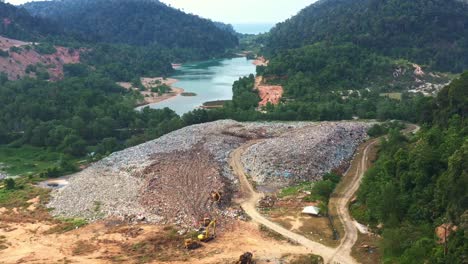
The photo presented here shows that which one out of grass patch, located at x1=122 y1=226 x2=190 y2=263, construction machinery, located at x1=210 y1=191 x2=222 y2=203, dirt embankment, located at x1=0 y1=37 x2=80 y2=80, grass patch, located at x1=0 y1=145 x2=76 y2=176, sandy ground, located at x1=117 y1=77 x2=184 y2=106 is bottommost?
grass patch, located at x1=0 y1=145 x2=76 y2=176

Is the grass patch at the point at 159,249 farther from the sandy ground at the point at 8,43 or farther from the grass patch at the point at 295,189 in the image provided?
the sandy ground at the point at 8,43

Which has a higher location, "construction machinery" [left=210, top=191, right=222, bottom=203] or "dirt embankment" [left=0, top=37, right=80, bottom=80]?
"dirt embankment" [left=0, top=37, right=80, bottom=80]

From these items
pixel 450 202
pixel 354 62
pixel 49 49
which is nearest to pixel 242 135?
pixel 450 202

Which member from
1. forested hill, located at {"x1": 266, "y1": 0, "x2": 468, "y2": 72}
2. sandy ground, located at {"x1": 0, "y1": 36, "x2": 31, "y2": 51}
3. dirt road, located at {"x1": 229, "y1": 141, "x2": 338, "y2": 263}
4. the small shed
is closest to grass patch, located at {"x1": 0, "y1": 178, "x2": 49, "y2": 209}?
dirt road, located at {"x1": 229, "y1": 141, "x2": 338, "y2": 263}

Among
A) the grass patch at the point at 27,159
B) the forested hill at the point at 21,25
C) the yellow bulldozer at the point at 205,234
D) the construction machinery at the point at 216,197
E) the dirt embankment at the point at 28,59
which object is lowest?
the grass patch at the point at 27,159

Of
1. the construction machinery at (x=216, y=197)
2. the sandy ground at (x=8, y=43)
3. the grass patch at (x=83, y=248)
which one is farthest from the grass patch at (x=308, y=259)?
the sandy ground at (x=8, y=43)

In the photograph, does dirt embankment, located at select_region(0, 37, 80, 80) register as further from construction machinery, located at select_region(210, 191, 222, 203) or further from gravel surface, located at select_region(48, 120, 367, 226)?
construction machinery, located at select_region(210, 191, 222, 203)

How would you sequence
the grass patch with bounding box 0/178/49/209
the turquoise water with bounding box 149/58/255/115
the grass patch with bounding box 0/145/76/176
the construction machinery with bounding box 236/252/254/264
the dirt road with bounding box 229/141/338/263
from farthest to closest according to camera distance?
1. the turquoise water with bounding box 149/58/255/115
2. the grass patch with bounding box 0/145/76/176
3. the grass patch with bounding box 0/178/49/209
4. the dirt road with bounding box 229/141/338/263
5. the construction machinery with bounding box 236/252/254/264
